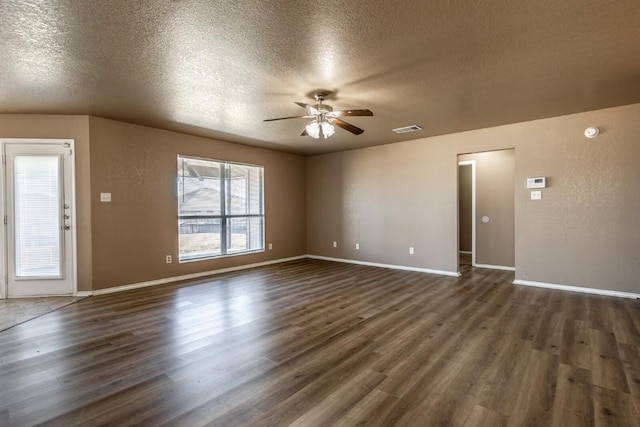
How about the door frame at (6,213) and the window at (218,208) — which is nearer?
the door frame at (6,213)

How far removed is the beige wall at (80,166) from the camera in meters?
4.38

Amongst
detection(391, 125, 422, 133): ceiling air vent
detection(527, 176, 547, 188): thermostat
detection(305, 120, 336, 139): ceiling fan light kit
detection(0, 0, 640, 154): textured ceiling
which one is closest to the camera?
detection(0, 0, 640, 154): textured ceiling

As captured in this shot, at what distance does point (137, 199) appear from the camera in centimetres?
497

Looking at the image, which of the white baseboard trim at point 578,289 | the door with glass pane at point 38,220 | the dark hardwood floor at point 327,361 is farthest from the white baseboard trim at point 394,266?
the door with glass pane at point 38,220

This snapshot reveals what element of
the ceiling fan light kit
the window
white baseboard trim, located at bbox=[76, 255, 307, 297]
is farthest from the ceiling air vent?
white baseboard trim, located at bbox=[76, 255, 307, 297]

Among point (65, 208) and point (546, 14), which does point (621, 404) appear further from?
point (65, 208)

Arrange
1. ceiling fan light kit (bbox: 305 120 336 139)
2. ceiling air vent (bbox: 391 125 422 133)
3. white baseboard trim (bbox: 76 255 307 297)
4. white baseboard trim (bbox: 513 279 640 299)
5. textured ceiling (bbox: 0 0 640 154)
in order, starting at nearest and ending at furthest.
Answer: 1. textured ceiling (bbox: 0 0 640 154)
2. ceiling fan light kit (bbox: 305 120 336 139)
3. white baseboard trim (bbox: 513 279 640 299)
4. white baseboard trim (bbox: 76 255 307 297)
5. ceiling air vent (bbox: 391 125 422 133)

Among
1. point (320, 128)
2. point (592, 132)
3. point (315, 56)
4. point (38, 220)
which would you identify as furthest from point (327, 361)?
point (592, 132)

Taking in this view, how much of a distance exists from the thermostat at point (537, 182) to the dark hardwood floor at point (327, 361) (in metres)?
1.59

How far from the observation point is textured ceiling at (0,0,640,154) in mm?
2119

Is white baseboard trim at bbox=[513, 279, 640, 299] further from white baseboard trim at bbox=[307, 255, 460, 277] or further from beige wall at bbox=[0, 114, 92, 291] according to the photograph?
beige wall at bbox=[0, 114, 92, 291]

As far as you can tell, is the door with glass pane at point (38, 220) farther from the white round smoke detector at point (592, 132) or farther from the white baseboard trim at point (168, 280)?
the white round smoke detector at point (592, 132)

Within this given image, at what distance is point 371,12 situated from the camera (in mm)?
2131

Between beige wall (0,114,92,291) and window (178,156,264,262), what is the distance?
134 centimetres
